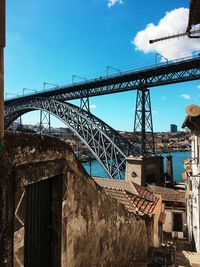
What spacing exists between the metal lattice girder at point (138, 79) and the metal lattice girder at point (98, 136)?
6.61 ft

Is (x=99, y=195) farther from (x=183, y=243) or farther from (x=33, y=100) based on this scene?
(x=33, y=100)

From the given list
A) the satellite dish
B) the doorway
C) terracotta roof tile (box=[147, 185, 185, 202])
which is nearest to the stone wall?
the satellite dish

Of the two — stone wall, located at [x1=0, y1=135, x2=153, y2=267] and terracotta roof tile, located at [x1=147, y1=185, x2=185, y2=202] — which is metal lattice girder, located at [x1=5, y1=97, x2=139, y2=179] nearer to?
terracotta roof tile, located at [x1=147, y1=185, x2=185, y2=202]

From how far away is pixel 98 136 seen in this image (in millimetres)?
27500

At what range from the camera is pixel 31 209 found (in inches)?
118

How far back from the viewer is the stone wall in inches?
94.5

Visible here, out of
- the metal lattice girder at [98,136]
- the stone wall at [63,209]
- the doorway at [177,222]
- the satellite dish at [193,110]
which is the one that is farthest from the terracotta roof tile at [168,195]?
the stone wall at [63,209]

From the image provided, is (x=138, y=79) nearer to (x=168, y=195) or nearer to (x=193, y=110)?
(x=168, y=195)

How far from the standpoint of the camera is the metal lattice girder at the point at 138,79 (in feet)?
69.6

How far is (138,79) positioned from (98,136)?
6.97 meters

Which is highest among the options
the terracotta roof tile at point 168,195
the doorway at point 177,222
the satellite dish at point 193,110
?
the satellite dish at point 193,110

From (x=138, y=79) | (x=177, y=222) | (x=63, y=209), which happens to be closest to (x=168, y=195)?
(x=177, y=222)

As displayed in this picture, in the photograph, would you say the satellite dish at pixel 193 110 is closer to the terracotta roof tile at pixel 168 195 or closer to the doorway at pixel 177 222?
the terracotta roof tile at pixel 168 195

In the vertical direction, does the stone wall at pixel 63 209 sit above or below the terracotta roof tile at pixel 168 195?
above
